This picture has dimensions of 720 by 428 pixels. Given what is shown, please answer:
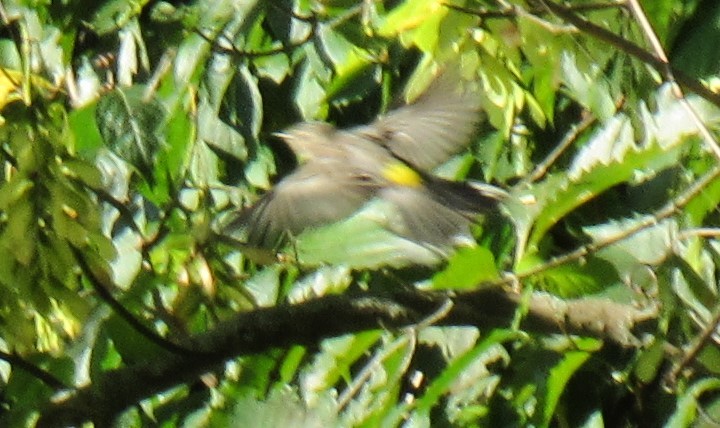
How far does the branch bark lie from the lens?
1.77 meters

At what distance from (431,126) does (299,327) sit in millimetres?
952

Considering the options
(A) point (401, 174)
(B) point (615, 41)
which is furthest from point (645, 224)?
(A) point (401, 174)

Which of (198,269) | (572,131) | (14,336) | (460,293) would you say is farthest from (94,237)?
(572,131)

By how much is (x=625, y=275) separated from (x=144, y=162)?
67 cm

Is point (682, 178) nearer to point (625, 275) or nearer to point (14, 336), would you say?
point (625, 275)

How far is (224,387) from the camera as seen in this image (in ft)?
7.18

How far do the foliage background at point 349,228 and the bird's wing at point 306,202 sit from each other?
0.25 ft

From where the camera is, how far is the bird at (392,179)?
7.73ft

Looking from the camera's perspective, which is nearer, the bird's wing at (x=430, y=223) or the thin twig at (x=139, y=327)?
the thin twig at (x=139, y=327)

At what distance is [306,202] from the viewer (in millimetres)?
2479

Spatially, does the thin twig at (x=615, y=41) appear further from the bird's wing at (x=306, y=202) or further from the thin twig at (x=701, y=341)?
the bird's wing at (x=306, y=202)

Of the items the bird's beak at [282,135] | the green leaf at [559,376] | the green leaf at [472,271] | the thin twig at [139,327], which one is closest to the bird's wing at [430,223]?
the bird's beak at [282,135]

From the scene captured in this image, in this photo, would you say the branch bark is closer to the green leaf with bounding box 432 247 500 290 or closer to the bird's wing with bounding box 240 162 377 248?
the green leaf with bounding box 432 247 500 290

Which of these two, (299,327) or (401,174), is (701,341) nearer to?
(299,327)
